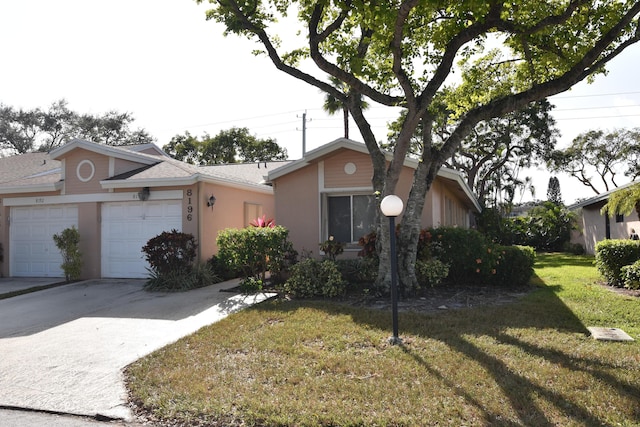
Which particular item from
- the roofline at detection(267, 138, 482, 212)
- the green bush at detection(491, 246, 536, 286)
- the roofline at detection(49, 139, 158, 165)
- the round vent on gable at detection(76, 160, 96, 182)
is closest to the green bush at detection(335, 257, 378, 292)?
the roofline at detection(267, 138, 482, 212)

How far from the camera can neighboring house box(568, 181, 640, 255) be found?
1748 cm

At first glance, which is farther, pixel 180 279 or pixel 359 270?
pixel 180 279

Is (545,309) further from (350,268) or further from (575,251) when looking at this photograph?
(575,251)

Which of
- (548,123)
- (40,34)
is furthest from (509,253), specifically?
(548,123)

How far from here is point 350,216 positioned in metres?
11.7

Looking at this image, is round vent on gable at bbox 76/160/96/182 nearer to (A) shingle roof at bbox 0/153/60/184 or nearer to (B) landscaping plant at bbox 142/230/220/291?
(A) shingle roof at bbox 0/153/60/184

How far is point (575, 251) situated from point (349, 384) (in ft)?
75.9

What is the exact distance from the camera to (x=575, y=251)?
23.6m

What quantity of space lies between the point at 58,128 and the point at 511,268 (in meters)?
36.7

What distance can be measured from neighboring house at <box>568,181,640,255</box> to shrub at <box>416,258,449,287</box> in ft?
31.4

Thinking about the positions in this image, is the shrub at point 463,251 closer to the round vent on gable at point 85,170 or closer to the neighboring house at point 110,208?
the neighboring house at point 110,208

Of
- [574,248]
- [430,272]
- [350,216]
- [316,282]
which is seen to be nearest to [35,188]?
[350,216]

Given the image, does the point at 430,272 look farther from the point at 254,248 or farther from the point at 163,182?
the point at 163,182

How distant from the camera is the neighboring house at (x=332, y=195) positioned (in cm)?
1138
